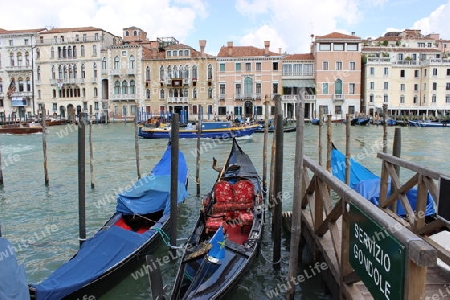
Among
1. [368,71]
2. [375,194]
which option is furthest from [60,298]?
[368,71]

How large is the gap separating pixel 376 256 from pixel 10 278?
9.10 ft

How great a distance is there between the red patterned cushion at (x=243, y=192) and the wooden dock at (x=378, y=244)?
168 centimetres

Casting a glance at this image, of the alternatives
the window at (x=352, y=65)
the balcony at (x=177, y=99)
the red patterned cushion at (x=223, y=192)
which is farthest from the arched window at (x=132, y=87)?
the red patterned cushion at (x=223, y=192)

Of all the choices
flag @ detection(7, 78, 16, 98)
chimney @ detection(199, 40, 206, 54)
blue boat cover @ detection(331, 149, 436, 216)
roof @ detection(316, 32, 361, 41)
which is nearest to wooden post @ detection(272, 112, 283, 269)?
blue boat cover @ detection(331, 149, 436, 216)

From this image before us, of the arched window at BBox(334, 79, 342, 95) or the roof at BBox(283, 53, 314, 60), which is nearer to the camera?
the arched window at BBox(334, 79, 342, 95)

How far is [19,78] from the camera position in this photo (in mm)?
39688

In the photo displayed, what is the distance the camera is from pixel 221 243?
439 cm

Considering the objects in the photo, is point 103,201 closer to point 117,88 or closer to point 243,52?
point 243,52

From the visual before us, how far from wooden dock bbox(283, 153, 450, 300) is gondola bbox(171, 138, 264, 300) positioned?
31.7 inches

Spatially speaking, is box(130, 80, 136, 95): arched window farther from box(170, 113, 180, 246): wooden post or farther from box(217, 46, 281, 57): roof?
box(170, 113, 180, 246): wooden post

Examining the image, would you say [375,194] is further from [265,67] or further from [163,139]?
[265,67]

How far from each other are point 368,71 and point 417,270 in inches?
1393

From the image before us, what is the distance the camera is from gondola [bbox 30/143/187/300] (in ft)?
12.5

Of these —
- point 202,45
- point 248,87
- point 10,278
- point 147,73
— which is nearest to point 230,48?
point 202,45
